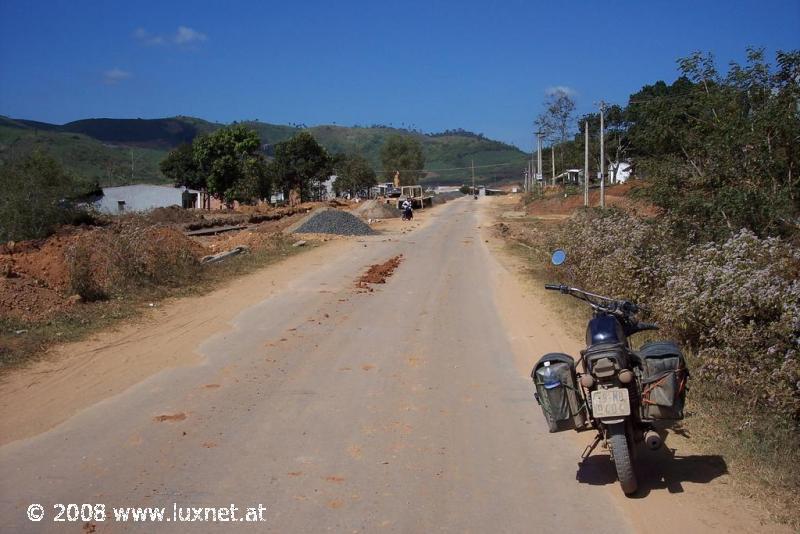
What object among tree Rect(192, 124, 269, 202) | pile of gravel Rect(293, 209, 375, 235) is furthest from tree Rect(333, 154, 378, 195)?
pile of gravel Rect(293, 209, 375, 235)

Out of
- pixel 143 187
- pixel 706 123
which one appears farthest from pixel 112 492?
pixel 143 187

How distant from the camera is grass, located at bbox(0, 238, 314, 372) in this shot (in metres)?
8.66

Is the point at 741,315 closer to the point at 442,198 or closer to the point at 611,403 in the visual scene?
the point at 611,403

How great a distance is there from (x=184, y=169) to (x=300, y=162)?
16.1m

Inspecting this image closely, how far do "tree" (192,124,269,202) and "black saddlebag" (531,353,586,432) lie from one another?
180ft

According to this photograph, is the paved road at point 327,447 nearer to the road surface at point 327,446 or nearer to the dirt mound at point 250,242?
the road surface at point 327,446

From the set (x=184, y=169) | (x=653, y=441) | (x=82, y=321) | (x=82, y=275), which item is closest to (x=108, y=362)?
(x=82, y=321)

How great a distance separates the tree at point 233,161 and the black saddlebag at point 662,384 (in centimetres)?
5515

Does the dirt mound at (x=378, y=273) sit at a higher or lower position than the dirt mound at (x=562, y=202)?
lower

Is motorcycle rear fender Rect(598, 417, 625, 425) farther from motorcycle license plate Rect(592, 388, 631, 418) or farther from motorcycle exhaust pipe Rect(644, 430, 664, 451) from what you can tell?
motorcycle exhaust pipe Rect(644, 430, 664, 451)

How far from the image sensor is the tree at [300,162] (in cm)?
6322

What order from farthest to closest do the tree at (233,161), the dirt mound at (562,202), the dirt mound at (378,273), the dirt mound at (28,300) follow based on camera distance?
the tree at (233,161) → the dirt mound at (562,202) → the dirt mound at (378,273) → the dirt mound at (28,300)

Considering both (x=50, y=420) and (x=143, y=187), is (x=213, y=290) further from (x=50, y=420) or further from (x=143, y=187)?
(x=143, y=187)

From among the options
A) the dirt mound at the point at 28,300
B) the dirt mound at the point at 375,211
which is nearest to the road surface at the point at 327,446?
the dirt mound at the point at 28,300
